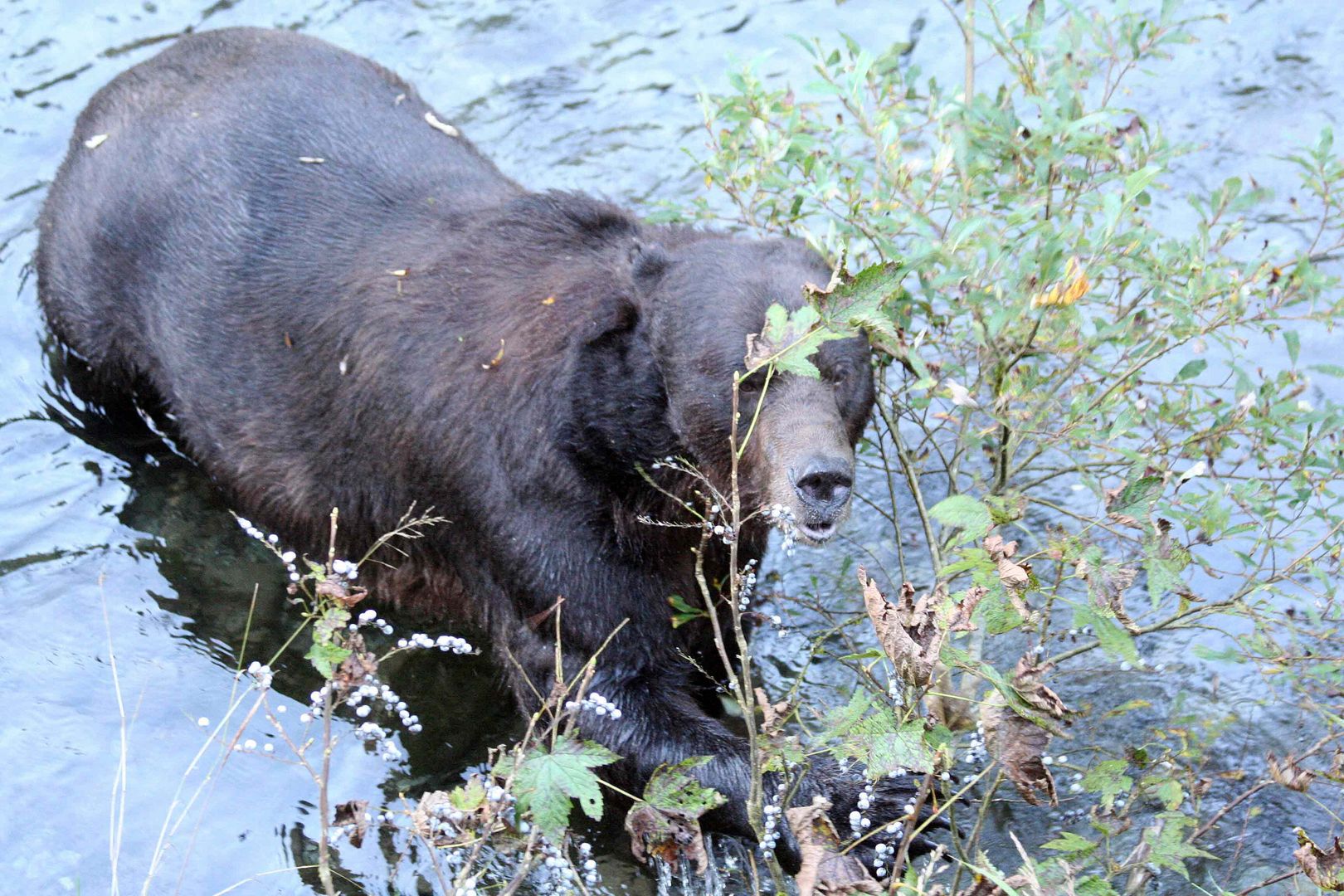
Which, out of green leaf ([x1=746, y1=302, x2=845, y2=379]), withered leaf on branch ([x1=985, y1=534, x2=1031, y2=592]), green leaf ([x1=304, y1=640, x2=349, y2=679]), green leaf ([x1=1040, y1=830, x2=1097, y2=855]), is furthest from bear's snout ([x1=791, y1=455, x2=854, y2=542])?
green leaf ([x1=304, y1=640, x2=349, y2=679])

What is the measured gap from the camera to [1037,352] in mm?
5145

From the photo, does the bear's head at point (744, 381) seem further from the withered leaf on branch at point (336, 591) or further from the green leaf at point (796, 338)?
the withered leaf on branch at point (336, 591)

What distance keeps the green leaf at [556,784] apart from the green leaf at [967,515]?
3.79 feet

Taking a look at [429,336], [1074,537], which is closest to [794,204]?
[429,336]

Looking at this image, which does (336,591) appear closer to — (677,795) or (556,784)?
(556,784)

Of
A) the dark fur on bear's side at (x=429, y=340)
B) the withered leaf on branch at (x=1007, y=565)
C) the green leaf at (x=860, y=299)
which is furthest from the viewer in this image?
the dark fur on bear's side at (x=429, y=340)

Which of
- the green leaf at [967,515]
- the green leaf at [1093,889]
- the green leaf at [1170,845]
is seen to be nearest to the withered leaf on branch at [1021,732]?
the green leaf at [1093,889]

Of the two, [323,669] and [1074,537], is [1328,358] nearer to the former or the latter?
[1074,537]

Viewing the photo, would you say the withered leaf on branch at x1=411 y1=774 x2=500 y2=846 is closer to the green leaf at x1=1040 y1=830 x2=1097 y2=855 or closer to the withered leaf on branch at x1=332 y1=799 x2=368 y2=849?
the withered leaf on branch at x1=332 y1=799 x2=368 y2=849

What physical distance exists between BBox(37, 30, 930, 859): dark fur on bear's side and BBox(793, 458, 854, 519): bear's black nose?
0.25 m

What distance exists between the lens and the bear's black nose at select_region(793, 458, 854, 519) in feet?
13.5

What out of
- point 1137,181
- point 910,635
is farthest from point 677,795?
point 1137,181

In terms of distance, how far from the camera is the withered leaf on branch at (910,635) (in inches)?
132

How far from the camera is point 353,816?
12.8 ft
